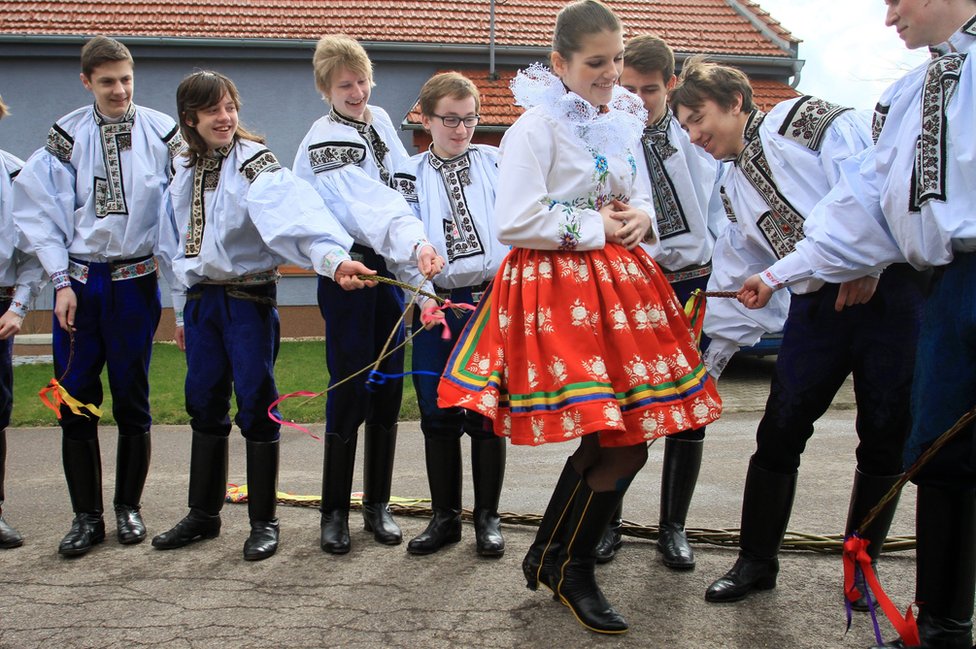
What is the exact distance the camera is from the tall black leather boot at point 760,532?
10.8ft

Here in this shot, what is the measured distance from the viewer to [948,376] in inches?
101

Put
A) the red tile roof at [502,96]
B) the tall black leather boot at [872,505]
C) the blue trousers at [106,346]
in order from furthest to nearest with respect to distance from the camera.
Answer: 1. the red tile roof at [502,96]
2. the blue trousers at [106,346]
3. the tall black leather boot at [872,505]

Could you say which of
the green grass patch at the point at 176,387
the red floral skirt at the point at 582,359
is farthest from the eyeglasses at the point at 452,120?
the green grass patch at the point at 176,387

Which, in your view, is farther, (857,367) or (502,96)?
(502,96)

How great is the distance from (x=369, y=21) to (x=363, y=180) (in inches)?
478

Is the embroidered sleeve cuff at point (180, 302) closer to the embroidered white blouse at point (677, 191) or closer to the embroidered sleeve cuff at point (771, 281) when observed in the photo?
the embroidered white blouse at point (677, 191)

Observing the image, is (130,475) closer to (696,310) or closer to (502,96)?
(696,310)

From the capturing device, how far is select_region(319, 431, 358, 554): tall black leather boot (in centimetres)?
410

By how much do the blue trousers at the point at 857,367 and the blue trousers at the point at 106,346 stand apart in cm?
278

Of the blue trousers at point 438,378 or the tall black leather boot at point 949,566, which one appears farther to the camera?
the blue trousers at point 438,378

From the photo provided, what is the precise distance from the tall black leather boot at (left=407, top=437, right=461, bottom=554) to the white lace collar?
1.53m

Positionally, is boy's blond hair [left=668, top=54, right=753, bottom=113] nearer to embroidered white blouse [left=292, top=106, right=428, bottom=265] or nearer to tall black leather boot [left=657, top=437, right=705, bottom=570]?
embroidered white blouse [left=292, top=106, right=428, bottom=265]

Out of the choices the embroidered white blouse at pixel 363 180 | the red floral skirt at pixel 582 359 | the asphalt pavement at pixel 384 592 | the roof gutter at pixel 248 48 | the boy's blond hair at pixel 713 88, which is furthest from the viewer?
the roof gutter at pixel 248 48

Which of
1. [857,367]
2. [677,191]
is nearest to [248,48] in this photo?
[677,191]
